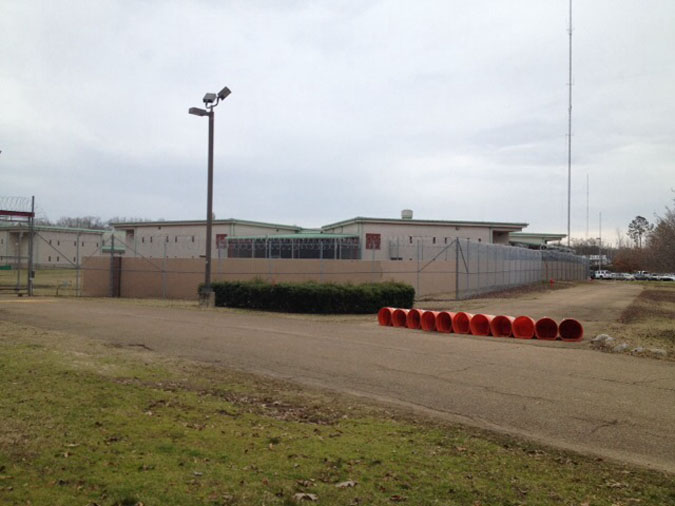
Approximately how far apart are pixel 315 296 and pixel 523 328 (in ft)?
26.5

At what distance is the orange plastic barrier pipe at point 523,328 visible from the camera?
49.1ft

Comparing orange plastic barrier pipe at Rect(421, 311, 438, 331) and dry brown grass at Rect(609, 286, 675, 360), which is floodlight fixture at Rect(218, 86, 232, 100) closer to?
orange plastic barrier pipe at Rect(421, 311, 438, 331)

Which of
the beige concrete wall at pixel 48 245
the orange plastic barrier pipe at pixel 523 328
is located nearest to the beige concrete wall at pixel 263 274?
the orange plastic barrier pipe at pixel 523 328

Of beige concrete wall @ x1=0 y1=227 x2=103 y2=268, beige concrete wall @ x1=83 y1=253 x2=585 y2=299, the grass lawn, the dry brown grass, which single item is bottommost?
the grass lawn

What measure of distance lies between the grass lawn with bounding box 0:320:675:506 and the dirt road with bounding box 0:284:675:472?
86 centimetres

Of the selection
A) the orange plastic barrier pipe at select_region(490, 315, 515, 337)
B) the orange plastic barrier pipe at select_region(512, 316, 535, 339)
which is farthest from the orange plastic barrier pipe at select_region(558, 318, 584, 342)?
the orange plastic barrier pipe at select_region(490, 315, 515, 337)

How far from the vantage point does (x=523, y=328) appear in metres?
15.1

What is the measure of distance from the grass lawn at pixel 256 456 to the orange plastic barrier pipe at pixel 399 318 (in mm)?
9131

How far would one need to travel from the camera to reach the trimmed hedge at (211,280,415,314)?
21.2m

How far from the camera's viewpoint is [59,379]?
8.15m

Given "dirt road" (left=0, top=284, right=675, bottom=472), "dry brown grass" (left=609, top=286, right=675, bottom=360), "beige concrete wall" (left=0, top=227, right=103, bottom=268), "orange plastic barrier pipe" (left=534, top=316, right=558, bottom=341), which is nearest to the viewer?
"dirt road" (left=0, top=284, right=675, bottom=472)

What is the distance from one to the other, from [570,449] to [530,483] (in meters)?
1.38

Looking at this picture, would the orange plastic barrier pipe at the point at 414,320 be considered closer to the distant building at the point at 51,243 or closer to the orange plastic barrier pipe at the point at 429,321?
the orange plastic barrier pipe at the point at 429,321

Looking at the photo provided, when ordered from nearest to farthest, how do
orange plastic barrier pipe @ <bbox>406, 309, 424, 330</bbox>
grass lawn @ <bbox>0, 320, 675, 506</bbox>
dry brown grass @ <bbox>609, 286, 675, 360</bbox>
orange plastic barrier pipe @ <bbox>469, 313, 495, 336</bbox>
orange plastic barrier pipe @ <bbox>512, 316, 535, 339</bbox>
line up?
grass lawn @ <bbox>0, 320, 675, 506</bbox> → dry brown grass @ <bbox>609, 286, 675, 360</bbox> → orange plastic barrier pipe @ <bbox>512, 316, 535, 339</bbox> → orange plastic barrier pipe @ <bbox>469, 313, 495, 336</bbox> → orange plastic barrier pipe @ <bbox>406, 309, 424, 330</bbox>
